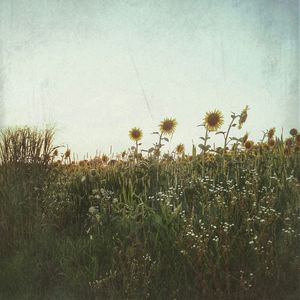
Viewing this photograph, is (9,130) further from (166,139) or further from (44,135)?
(166,139)

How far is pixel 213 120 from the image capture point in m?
5.87

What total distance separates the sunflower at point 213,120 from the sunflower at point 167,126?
437 millimetres

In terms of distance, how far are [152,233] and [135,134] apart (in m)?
2.17

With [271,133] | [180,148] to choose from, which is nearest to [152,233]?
[180,148]

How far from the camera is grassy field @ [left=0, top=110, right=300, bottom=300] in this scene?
3.70 meters

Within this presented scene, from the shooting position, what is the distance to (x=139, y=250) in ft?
12.9

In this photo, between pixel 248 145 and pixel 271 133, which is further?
pixel 248 145

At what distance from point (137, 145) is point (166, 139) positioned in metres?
0.57

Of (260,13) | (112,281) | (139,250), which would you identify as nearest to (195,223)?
(139,250)

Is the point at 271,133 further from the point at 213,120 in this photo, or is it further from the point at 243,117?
the point at 243,117

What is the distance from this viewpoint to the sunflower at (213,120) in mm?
5820

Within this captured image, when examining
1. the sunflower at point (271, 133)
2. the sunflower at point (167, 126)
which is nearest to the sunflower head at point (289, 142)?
the sunflower at point (271, 133)

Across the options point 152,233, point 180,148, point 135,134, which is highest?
point 135,134

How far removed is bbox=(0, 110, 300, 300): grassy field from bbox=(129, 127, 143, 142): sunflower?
37 millimetres
